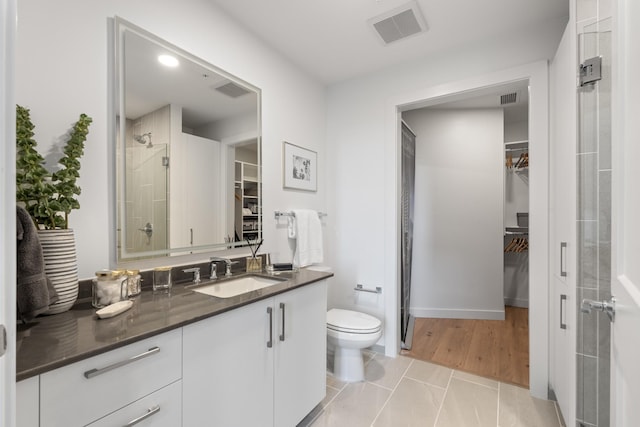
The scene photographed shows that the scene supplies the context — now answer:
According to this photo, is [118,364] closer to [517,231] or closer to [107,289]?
[107,289]

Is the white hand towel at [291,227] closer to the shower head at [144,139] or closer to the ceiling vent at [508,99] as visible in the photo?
the shower head at [144,139]

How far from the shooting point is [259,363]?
1.34 meters

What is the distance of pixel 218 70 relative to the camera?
1.82 meters

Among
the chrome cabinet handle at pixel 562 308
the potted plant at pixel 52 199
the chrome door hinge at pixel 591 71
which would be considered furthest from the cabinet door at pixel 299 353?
the chrome door hinge at pixel 591 71

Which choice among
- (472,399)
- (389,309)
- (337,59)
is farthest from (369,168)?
(472,399)

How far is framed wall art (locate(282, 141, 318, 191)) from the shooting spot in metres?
2.34

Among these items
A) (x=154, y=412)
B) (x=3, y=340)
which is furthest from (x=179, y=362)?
(x=3, y=340)

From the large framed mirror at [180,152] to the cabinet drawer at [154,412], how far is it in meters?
0.68

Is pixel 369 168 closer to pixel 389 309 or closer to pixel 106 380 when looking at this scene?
pixel 389 309

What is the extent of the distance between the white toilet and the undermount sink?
0.66 metres

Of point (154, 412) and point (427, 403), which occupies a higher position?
point (154, 412)

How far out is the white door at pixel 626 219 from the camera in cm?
68

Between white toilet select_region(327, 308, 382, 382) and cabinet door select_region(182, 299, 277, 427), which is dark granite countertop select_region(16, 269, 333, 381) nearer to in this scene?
cabinet door select_region(182, 299, 277, 427)

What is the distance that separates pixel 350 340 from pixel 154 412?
53.3 inches
